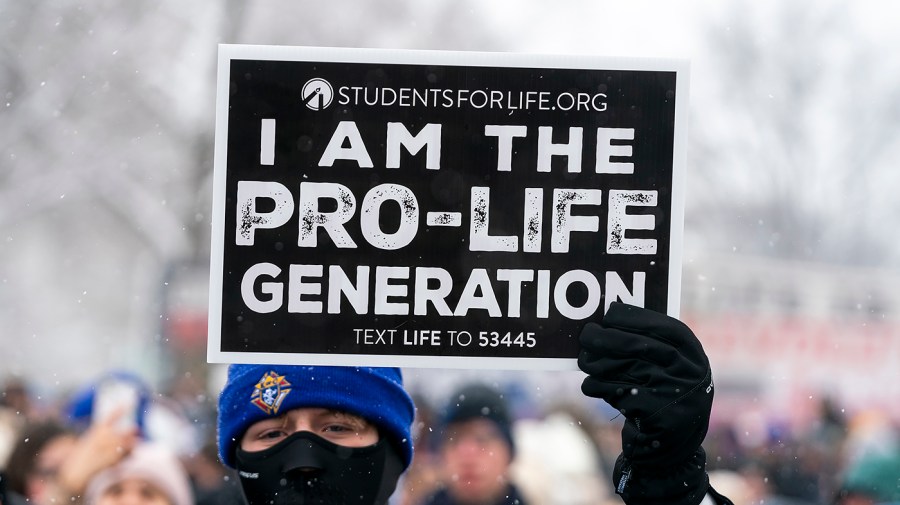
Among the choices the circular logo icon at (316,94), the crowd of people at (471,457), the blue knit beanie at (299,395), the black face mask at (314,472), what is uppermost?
the circular logo icon at (316,94)

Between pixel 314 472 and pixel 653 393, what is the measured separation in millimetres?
983

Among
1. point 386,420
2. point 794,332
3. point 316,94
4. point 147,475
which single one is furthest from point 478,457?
point 794,332

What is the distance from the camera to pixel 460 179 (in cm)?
268

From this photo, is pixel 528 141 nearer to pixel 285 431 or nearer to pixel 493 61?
pixel 493 61

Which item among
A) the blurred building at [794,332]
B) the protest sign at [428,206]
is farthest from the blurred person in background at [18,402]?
the protest sign at [428,206]

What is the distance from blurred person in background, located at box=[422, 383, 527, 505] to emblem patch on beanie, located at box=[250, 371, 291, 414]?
3218 mm

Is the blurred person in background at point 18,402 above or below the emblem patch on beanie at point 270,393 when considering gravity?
below

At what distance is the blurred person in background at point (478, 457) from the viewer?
608 cm

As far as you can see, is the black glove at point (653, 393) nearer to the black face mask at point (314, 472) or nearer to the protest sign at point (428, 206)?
the protest sign at point (428, 206)

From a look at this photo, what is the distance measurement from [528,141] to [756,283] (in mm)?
12393

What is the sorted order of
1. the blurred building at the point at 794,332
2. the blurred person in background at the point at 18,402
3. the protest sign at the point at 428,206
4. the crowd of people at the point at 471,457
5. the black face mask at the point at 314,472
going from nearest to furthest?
1. the protest sign at the point at 428,206
2. the black face mask at the point at 314,472
3. the crowd of people at the point at 471,457
4. the blurred person in background at the point at 18,402
5. the blurred building at the point at 794,332

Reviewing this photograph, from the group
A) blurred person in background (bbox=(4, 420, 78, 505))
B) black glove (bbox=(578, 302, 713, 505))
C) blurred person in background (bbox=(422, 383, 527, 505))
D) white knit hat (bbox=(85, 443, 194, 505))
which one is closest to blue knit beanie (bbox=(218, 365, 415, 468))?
black glove (bbox=(578, 302, 713, 505))

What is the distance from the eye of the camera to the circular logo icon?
105 inches

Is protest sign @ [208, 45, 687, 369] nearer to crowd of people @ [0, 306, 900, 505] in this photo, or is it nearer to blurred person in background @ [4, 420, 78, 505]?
crowd of people @ [0, 306, 900, 505]
